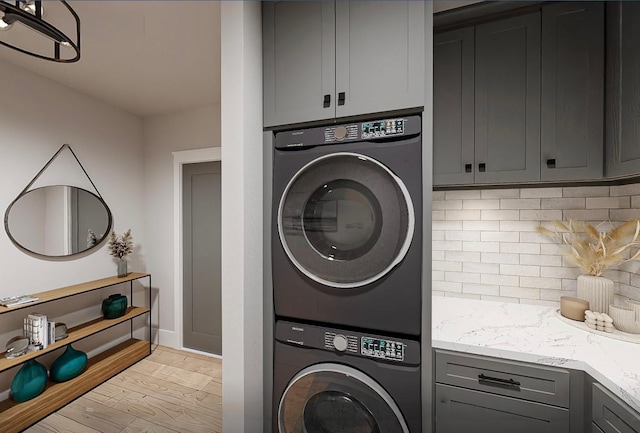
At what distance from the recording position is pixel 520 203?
175 centimetres

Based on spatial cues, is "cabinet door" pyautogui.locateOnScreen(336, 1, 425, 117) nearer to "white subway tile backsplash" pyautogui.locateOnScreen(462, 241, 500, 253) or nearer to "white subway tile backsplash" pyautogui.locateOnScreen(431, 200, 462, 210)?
"white subway tile backsplash" pyautogui.locateOnScreen(431, 200, 462, 210)

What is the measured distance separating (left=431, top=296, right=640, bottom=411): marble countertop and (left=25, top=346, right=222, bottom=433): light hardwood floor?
1845mm

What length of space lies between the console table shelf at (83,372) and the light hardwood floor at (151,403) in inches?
2.6

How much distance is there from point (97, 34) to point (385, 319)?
8.24 ft

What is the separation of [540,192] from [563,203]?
0.44ft

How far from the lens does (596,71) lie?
1354mm

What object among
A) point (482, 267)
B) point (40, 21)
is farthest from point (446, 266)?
point (40, 21)

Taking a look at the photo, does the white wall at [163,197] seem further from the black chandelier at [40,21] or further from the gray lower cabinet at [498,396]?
the gray lower cabinet at [498,396]

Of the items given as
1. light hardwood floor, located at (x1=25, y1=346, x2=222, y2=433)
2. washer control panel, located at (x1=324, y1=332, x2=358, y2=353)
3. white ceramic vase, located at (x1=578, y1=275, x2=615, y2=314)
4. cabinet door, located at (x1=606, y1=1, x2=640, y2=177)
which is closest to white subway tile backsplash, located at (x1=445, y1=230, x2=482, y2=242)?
white ceramic vase, located at (x1=578, y1=275, x2=615, y2=314)

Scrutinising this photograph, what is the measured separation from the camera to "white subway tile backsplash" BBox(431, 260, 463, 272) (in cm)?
190

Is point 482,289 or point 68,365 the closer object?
point 482,289

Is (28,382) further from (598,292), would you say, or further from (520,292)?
(598,292)

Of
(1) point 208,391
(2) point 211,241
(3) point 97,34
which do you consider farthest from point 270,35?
(1) point 208,391

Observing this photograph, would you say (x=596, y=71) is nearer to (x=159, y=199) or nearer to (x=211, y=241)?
(x=211, y=241)
